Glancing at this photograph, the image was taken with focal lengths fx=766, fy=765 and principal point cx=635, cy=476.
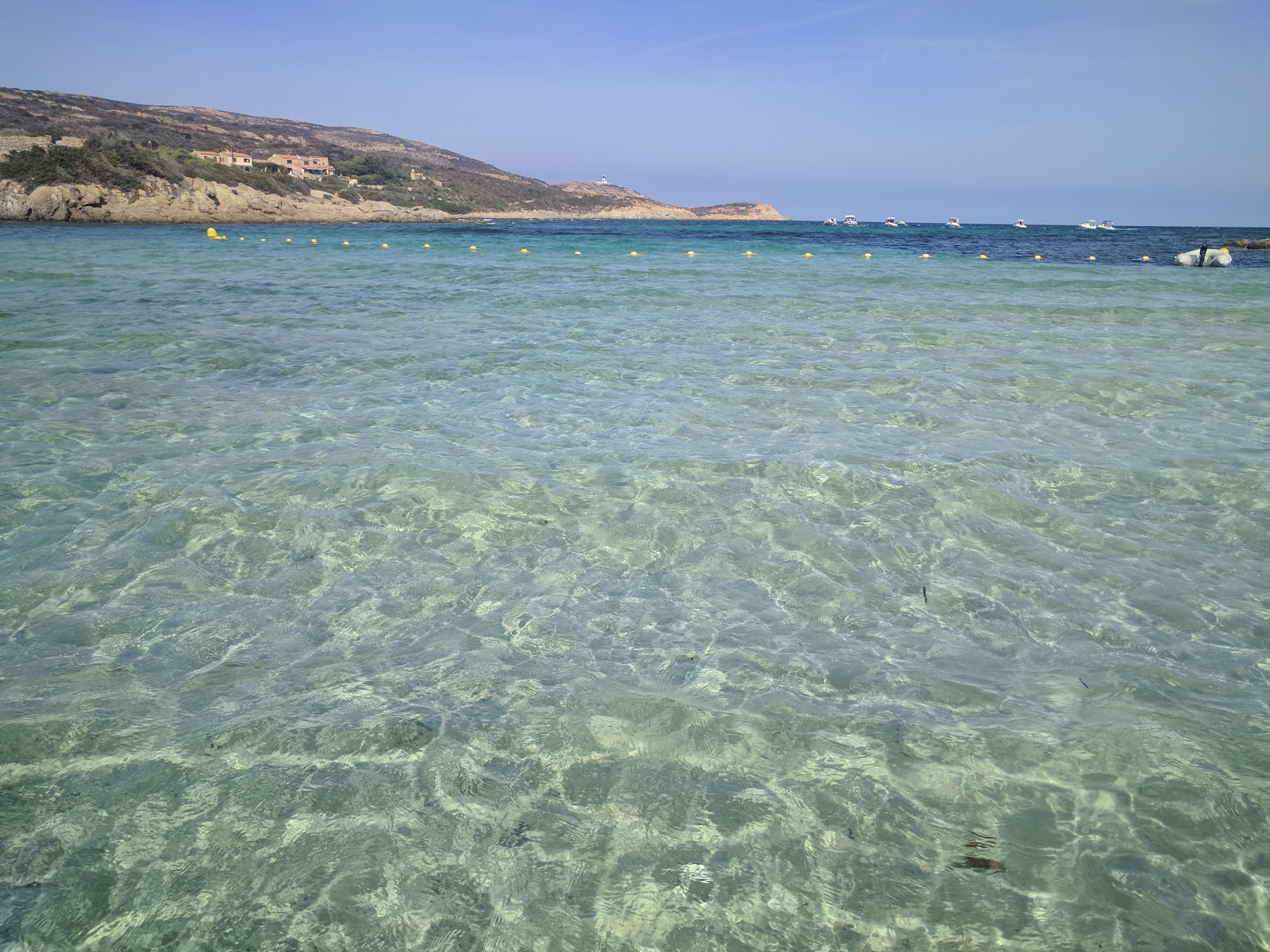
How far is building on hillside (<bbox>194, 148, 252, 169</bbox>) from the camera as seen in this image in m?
67.2

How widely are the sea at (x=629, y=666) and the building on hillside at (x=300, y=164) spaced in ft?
267

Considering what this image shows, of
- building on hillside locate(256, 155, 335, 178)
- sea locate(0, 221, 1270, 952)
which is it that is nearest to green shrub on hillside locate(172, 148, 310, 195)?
building on hillside locate(256, 155, 335, 178)

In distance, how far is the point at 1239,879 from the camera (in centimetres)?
211

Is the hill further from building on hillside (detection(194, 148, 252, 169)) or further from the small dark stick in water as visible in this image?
the small dark stick in water

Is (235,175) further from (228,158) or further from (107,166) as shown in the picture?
(107,166)

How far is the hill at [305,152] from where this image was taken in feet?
190

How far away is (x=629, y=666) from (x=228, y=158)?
82.3 metres

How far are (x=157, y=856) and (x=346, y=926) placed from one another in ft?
2.02

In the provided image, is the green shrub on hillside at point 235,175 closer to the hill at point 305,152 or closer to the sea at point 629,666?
the hill at point 305,152

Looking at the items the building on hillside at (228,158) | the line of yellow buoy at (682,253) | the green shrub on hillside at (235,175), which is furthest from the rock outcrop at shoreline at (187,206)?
the line of yellow buoy at (682,253)

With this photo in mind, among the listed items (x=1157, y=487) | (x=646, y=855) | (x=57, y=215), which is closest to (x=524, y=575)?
(x=646, y=855)

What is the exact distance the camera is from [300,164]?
85.6 meters

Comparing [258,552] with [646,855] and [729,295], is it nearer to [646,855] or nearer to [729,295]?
[646,855]

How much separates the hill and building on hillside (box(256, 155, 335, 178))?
1943 millimetres
